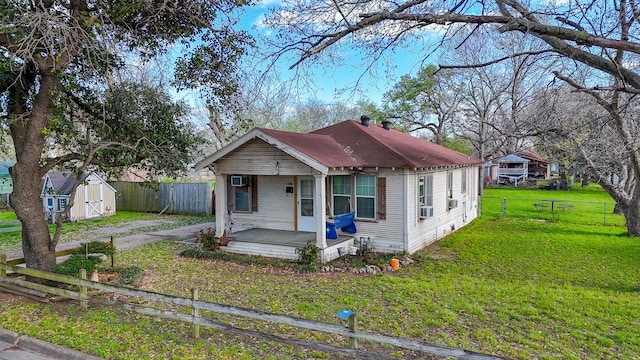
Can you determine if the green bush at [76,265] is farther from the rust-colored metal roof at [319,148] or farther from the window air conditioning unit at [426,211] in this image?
the window air conditioning unit at [426,211]

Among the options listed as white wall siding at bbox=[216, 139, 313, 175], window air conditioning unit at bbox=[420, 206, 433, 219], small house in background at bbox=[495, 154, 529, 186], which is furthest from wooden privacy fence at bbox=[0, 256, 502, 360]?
small house in background at bbox=[495, 154, 529, 186]

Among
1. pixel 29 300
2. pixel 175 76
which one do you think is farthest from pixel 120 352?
pixel 175 76

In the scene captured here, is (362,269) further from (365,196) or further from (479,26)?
(479,26)

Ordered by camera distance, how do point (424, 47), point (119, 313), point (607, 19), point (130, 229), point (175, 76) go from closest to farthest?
point (607, 19), point (424, 47), point (119, 313), point (175, 76), point (130, 229)

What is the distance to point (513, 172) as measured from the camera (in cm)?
4009

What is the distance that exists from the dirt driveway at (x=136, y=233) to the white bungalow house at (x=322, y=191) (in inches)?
116

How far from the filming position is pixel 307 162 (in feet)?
31.6

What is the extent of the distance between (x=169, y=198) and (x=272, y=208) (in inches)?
415

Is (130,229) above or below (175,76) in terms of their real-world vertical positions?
below

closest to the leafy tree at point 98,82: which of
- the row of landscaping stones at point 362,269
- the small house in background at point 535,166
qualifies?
the row of landscaping stones at point 362,269

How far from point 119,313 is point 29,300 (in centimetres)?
201

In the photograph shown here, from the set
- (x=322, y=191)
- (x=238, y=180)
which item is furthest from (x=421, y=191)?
(x=238, y=180)

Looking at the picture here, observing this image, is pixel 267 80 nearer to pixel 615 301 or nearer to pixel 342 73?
pixel 342 73

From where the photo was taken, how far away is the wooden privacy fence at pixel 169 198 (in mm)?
19969
